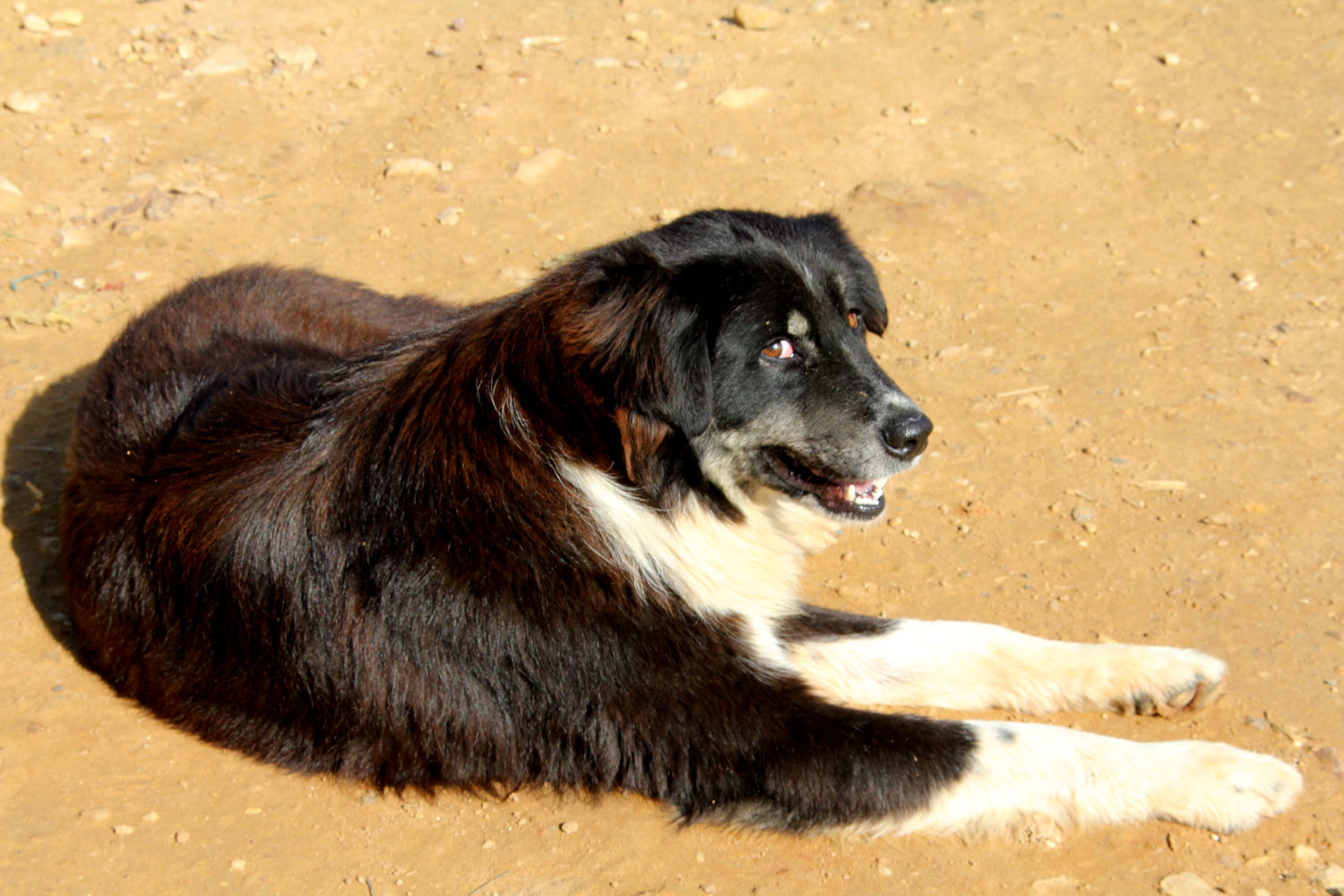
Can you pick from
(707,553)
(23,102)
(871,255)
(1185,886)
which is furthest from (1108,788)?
(23,102)

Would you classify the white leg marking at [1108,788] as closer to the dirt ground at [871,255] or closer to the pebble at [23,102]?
the dirt ground at [871,255]

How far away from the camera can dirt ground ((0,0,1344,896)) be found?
3500mm

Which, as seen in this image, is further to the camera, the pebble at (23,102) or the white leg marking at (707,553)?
the pebble at (23,102)

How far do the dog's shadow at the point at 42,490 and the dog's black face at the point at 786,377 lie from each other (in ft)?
8.91

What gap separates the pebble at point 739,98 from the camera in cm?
791

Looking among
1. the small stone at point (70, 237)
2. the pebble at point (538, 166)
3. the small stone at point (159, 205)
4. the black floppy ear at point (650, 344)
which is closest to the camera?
the black floppy ear at point (650, 344)

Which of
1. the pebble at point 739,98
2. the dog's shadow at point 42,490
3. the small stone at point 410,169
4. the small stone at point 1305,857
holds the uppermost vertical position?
the pebble at point 739,98

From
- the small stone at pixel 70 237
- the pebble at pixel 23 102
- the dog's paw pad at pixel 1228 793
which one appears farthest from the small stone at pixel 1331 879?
the pebble at pixel 23 102

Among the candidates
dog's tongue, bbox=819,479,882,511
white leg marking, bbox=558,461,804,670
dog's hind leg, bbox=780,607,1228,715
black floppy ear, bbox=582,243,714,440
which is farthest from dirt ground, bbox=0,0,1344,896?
black floppy ear, bbox=582,243,714,440

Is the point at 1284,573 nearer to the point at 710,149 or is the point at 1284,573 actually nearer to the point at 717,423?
the point at 717,423

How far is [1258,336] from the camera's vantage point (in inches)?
219

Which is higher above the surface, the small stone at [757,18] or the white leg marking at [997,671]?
the small stone at [757,18]

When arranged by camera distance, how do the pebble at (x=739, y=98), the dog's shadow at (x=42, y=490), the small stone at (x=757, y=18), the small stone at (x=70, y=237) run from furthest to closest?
the small stone at (x=757, y=18)
the pebble at (x=739, y=98)
the small stone at (x=70, y=237)
the dog's shadow at (x=42, y=490)

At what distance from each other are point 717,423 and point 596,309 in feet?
1.67
